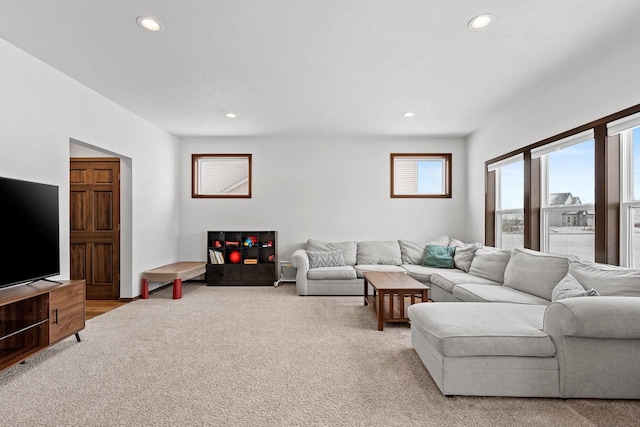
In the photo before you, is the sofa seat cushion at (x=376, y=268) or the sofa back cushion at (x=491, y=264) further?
the sofa seat cushion at (x=376, y=268)

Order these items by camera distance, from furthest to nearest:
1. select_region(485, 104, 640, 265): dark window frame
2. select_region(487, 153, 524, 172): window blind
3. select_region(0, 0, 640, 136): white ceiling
→ select_region(487, 153, 524, 172): window blind → select_region(485, 104, 640, 265): dark window frame → select_region(0, 0, 640, 136): white ceiling

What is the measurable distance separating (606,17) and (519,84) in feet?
4.19

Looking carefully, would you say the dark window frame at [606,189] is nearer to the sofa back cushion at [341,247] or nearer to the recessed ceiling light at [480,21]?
the recessed ceiling light at [480,21]

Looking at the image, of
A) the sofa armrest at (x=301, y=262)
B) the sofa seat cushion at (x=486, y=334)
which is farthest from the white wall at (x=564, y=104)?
the sofa armrest at (x=301, y=262)

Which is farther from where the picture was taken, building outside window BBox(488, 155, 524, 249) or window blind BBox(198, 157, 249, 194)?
window blind BBox(198, 157, 249, 194)

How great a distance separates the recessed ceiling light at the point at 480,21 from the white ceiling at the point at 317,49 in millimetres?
51

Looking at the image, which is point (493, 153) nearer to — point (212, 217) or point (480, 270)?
point (480, 270)

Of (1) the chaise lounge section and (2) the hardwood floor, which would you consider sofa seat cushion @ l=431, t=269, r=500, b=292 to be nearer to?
(1) the chaise lounge section

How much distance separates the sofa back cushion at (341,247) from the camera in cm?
A: 589

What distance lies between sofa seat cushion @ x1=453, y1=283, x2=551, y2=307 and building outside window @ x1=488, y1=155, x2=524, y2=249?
1.35 m

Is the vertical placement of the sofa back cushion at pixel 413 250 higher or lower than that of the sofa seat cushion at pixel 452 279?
higher

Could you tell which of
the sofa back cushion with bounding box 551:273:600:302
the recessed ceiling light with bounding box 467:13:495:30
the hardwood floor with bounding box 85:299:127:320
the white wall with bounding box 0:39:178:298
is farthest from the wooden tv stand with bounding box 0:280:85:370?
the sofa back cushion with bounding box 551:273:600:302

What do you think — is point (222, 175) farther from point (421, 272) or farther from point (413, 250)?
point (421, 272)

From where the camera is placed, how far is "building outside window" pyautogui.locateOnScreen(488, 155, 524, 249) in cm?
465
